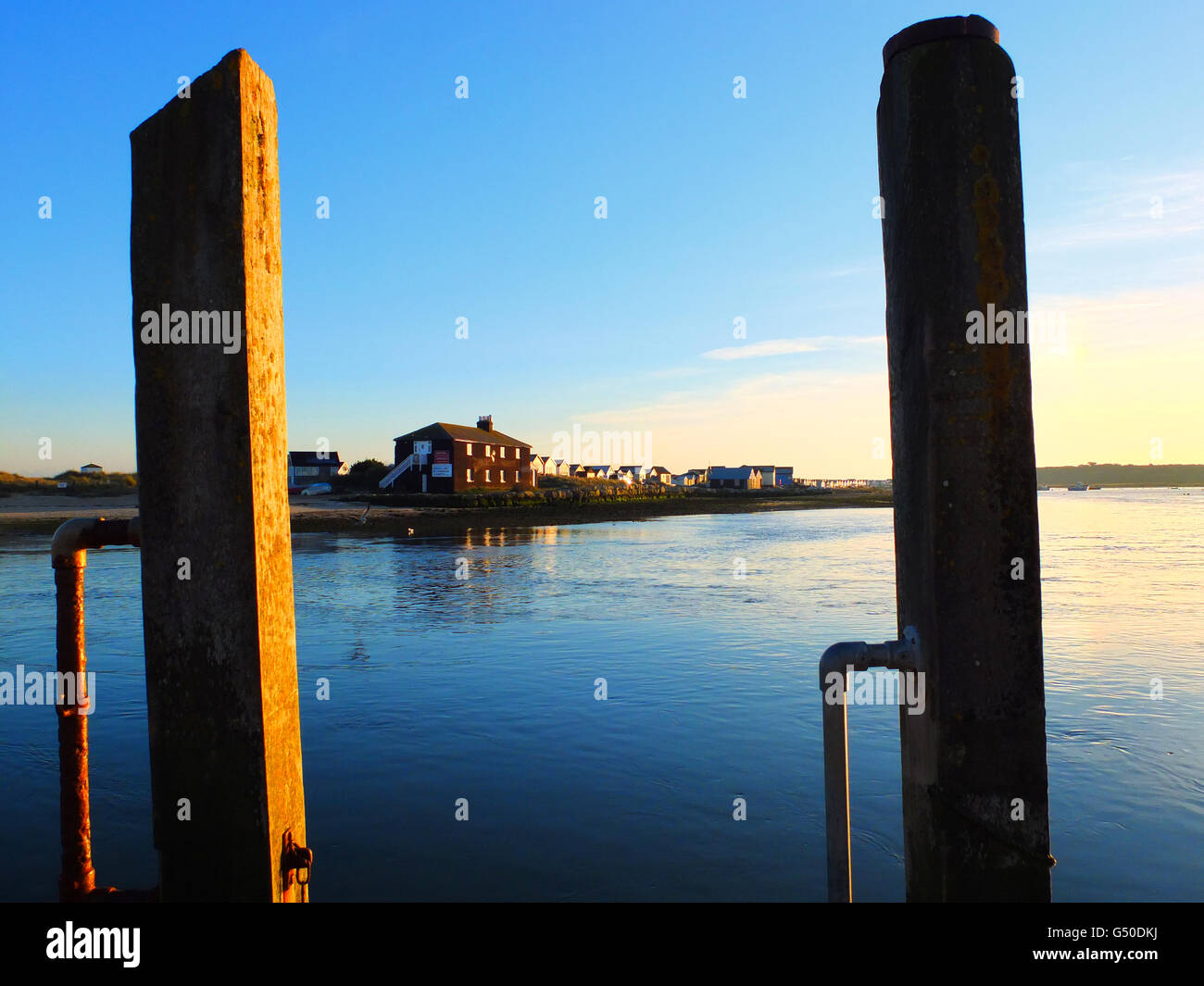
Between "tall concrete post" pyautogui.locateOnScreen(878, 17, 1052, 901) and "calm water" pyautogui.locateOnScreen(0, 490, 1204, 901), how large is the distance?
9.95ft

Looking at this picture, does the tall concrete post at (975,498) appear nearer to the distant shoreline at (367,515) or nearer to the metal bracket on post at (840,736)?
the metal bracket on post at (840,736)

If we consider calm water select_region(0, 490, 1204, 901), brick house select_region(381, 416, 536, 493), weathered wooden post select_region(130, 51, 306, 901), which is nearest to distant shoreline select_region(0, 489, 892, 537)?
brick house select_region(381, 416, 536, 493)

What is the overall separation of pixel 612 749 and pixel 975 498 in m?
6.11

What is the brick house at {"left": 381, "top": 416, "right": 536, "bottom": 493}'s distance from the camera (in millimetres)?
70938

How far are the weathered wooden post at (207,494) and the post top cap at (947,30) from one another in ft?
7.56

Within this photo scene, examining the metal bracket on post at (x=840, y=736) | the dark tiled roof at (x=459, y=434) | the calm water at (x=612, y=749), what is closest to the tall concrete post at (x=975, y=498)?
the metal bracket on post at (x=840, y=736)

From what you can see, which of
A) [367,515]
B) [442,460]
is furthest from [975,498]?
[442,460]

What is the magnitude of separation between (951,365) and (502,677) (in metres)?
9.31

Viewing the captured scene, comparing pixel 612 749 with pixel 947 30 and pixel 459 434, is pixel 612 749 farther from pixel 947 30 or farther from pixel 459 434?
pixel 459 434

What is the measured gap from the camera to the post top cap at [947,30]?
2.67m

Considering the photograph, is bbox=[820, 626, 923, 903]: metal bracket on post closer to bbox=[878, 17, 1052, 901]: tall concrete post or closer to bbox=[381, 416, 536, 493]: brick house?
bbox=[878, 17, 1052, 901]: tall concrete post

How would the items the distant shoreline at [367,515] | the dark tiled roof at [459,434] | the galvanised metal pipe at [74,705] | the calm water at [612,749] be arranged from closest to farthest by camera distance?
the galvanised metal pipe at [74,705] → the calm water at [612,749] → the distant shoreline at [367,515] → the dark tiled roof at [459,434]

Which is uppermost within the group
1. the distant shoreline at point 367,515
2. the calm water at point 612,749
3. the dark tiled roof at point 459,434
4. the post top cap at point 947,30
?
the dark tiled roof at point 459,434

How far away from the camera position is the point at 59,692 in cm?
320
